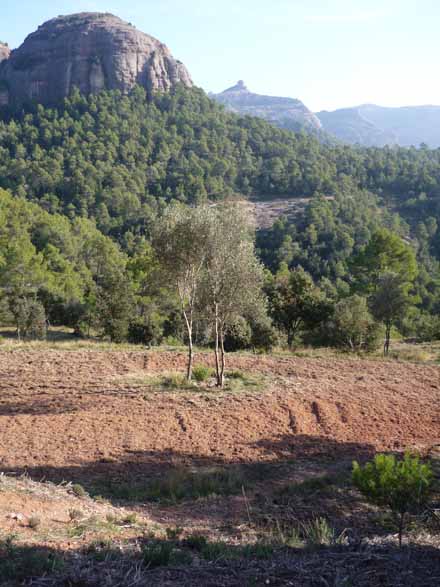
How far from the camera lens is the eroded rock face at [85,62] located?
4368 inches

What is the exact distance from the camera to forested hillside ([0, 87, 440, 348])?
3139cm

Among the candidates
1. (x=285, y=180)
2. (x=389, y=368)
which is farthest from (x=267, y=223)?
(x=389, y=368)

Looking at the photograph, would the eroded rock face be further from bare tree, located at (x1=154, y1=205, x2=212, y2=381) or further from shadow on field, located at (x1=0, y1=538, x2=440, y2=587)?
shadow on field, located at (x1=0, y1=538, x2=440, y2=587)

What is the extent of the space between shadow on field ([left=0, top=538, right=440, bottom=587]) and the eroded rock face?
118807 mm

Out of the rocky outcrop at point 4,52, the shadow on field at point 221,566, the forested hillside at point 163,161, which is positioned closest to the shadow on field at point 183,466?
the shadow on field at point 221,566

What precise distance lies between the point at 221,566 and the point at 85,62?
12726 centimetres

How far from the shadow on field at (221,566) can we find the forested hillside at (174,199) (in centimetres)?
1059

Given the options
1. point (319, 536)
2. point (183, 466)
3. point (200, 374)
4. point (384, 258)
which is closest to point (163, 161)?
point (384, 258)

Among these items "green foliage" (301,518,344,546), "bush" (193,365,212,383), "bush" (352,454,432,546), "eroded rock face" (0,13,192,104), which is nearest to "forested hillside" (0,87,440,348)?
"bush" (193,365,212,383)

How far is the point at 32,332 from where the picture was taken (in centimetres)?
3266

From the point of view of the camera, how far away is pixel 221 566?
16.1 feet

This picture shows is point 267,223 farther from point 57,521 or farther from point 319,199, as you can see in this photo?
point 57,521

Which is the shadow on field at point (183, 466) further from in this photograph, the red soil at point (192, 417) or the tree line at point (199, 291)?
the tree line at point (199, 291)

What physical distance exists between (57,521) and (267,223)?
65525mm
